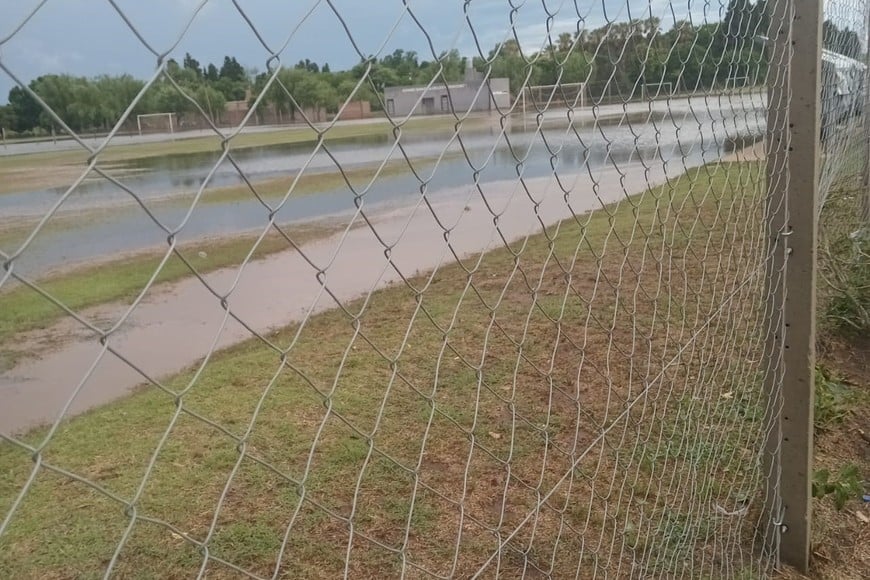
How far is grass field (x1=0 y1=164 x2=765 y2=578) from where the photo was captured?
2.39 metres

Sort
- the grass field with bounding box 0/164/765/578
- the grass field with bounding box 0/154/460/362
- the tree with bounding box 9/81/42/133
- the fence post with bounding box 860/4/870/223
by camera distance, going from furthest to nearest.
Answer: the grass field with bounding box 0/154/460/362
the fence post with bounding box 860/4/870/223
the grass field with bounding box 0/164/765/578
the tree with bounding box 9/81/42/133

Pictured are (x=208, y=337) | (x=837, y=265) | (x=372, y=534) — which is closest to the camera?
(x=372, y=534)

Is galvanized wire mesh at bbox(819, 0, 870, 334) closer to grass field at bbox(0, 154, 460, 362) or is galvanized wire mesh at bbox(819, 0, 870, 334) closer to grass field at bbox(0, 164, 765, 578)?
grass field at bbox(0, 164, 765, 578)

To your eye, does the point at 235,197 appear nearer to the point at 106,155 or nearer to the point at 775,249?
the point at 775,249

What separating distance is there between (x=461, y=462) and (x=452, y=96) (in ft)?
6.56

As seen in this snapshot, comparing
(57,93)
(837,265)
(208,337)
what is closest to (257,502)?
(57,93)

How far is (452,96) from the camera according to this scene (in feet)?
4.75

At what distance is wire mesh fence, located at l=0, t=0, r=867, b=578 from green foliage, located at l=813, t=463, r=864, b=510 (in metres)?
0.26

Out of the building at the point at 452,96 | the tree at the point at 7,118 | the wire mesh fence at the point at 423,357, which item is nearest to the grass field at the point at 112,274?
the wire mesh fence at the point at 423,357

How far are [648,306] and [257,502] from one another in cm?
289

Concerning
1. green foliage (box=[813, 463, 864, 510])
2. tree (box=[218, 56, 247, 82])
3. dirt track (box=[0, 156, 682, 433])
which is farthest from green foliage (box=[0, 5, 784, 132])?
green foliage (box=[813, 463, 864, 510])

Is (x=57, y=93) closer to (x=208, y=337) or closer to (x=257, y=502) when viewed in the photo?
(x=257, y=502)

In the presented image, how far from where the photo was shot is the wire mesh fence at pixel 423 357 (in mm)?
1172

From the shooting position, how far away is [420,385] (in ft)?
13.1
